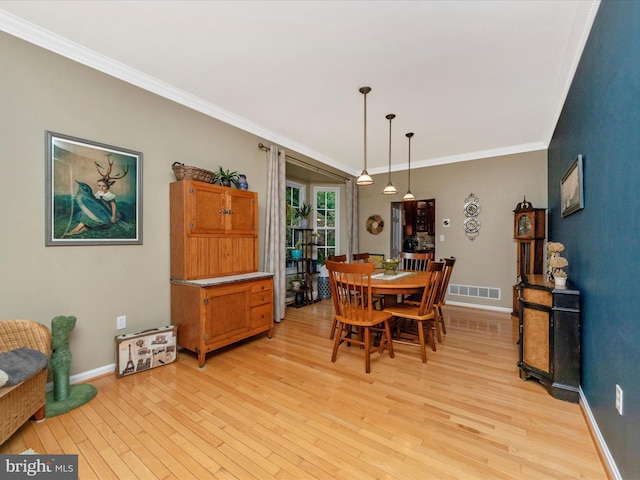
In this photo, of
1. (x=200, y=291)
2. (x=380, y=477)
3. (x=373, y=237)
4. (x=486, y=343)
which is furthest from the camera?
(x=373, y=237)

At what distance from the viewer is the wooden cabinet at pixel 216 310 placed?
267 centimetres

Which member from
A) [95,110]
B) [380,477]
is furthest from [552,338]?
[95,110]

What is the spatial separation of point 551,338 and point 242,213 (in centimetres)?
304

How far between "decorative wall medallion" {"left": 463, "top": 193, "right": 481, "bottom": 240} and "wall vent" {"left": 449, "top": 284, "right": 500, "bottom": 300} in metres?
0.86

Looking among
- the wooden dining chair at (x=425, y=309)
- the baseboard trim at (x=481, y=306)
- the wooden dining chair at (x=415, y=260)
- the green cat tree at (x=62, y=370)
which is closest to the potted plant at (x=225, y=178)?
the green cat tree at (x=62, y=370)

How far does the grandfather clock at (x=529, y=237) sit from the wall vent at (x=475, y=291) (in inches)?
14.0

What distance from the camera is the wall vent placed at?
4.81 m

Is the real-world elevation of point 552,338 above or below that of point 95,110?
below

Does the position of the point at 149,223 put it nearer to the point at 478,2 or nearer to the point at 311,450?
the point at 311,450

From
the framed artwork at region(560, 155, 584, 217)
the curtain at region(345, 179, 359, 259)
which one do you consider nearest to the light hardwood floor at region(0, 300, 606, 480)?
the framed artwork at region(560, 155, 584, 217)

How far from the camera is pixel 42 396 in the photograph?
1848mm

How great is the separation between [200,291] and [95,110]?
5.75 feet

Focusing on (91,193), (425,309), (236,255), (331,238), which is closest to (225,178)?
(236,255)

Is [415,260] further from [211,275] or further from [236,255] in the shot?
[211,275]
